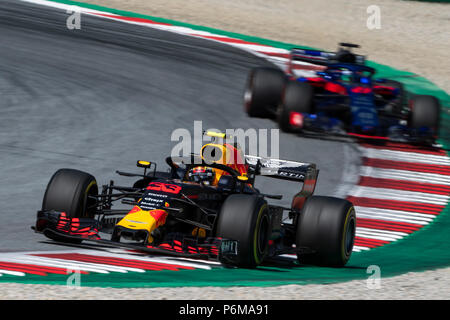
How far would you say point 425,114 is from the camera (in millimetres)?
17469

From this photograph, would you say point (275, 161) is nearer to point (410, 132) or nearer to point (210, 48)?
point (410, 132)

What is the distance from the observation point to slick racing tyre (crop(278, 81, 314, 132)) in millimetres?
17203

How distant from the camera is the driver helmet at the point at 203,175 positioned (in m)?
10.5

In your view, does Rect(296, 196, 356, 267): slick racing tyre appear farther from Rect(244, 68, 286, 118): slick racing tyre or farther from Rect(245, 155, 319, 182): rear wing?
Rect(244, 68, 286, 118): slick racing tyre

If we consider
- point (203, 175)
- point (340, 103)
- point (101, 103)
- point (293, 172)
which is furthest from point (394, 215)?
point (101, 103)

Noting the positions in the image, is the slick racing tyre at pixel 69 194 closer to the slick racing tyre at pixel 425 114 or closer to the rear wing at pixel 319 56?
the rear wing at pixel 319 56

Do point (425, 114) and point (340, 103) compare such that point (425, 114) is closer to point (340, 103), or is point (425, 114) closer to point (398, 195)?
point (340, 103)

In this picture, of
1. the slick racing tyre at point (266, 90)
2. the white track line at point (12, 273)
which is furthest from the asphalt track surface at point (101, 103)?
the white track line at point (12, 273)

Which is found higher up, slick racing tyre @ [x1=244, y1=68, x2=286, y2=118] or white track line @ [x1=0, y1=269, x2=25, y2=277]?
slick racing tyre @ [x1=244, y1=68, x2=286, y2=118]

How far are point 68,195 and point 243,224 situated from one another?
6.44 feet

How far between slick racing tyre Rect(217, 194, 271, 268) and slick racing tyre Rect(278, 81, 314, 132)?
7.95 meters

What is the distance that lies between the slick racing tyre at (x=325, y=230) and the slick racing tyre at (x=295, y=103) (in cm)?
725

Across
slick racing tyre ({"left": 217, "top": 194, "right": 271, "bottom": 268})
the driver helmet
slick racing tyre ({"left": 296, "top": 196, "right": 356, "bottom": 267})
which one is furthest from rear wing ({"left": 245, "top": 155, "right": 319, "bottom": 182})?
slick racing tyre ({"left": 217, "top": 194, "right": 271, "bottom": 268})
